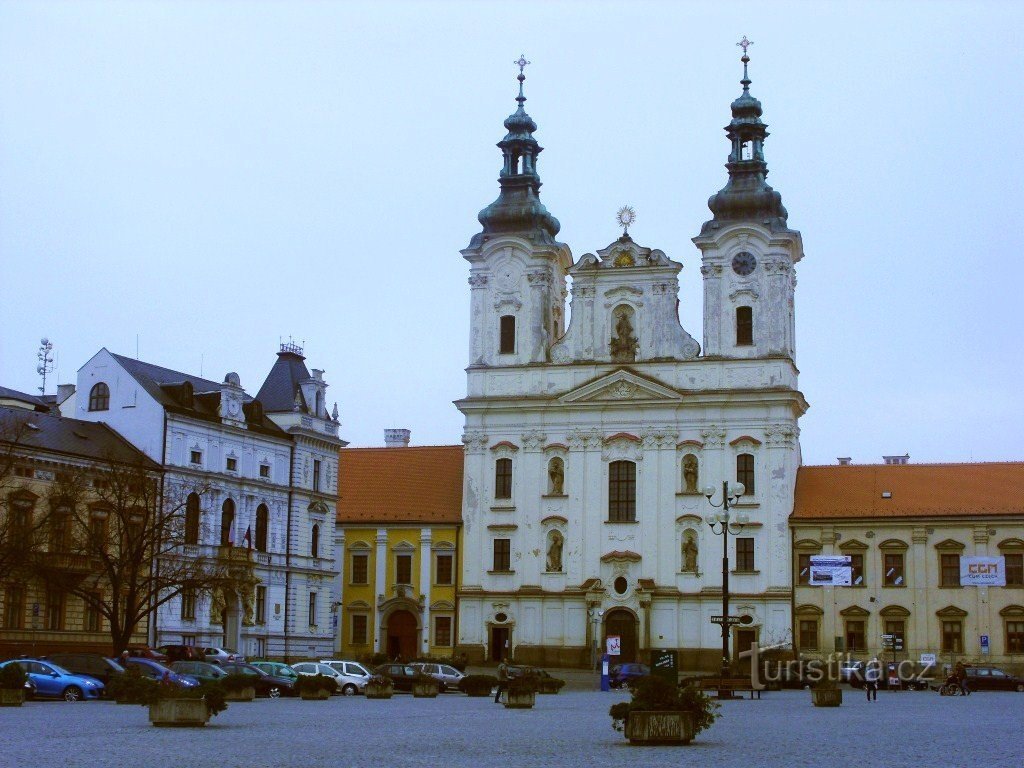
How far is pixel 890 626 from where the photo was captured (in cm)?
7394

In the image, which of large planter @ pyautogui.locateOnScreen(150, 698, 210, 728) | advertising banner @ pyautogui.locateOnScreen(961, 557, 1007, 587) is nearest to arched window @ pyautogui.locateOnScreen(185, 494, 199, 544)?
advertising banner @ pyautogui.locateOnScreen(961, 557, 1007, 587)

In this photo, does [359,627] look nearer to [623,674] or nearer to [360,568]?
[360,568]

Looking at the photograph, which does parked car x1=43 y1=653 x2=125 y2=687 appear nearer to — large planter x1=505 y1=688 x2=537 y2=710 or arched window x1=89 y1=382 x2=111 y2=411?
large planter x1=505 y1=688 x2=537 y2=710

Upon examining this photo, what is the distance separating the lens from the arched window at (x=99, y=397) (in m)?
69.4

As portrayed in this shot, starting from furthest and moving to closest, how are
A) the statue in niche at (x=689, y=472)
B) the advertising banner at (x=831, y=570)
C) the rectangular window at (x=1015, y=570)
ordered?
1. the statue in niche at (x=689, y=472)
2. the advertising banner at (x=831, y=570)
3. the rectangular window at (x=1015, y=570)

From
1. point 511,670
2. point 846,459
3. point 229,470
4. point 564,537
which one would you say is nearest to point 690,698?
point 511,670

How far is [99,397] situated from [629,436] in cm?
2519

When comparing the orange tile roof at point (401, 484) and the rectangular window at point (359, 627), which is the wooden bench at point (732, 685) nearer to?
the orange tile roof at point (401, 484)

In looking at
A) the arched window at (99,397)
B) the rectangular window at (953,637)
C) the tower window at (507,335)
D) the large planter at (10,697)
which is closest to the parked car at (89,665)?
the large planter at (10,697)

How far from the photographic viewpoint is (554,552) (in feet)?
259

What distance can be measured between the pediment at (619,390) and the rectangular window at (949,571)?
14.9m

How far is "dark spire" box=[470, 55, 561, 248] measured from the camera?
267 ft

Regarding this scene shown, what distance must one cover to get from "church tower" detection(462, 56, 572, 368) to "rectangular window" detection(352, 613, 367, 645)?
1404cm

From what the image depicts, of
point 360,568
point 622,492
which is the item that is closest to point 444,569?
point 360,568
